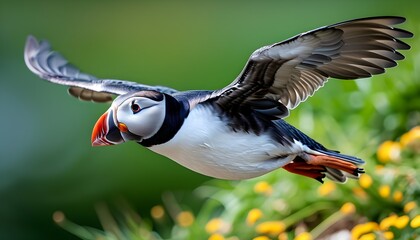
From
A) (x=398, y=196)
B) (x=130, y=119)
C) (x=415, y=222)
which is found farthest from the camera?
(x=398, y=196)

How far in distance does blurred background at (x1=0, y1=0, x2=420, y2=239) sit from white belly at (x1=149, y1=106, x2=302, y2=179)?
1.21 metres

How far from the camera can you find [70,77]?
2.56 metres

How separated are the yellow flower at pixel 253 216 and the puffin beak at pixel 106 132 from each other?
112 centimetres

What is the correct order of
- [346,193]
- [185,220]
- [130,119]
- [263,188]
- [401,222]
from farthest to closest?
[185,220], [263,188], [346,193], [401,222], [130,119]

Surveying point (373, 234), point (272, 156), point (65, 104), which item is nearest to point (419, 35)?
point (373, 234)

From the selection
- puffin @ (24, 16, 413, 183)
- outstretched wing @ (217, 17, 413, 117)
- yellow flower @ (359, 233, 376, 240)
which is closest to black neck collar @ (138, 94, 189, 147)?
puffin @ (24, 16, 413, 183)

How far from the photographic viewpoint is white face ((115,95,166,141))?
2.01 metres

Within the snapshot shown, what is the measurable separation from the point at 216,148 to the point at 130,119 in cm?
23

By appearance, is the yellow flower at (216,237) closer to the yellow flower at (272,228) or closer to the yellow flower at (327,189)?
the yellow flower at (272,228)

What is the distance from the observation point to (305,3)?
6.28 meters

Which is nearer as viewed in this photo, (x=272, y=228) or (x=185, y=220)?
(x=272, y=228)

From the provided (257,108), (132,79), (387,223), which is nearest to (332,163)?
(257,108)

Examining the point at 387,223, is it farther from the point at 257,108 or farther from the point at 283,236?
the point at 257,108

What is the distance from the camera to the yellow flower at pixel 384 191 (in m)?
2.90
